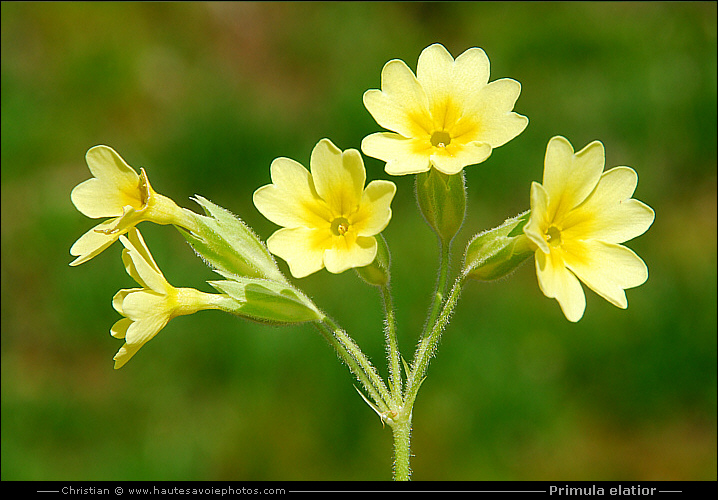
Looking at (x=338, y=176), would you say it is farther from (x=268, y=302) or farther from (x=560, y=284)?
(x=560, y=284)

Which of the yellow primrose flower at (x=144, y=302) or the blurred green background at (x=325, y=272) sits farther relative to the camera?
the blurred green background at (x=325, y=272)

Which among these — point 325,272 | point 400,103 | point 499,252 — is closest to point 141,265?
point 400,103

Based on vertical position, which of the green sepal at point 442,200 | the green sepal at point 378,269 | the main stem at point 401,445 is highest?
the green sepal at point 442,200

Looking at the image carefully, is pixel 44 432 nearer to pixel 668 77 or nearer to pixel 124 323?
pixel 124 323

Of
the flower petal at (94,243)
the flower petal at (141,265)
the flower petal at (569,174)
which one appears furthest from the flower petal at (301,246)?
the flower petal at (569,174)

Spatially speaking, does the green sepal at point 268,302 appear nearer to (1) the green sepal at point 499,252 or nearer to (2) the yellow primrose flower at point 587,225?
(1) the green sepal at point 499,252

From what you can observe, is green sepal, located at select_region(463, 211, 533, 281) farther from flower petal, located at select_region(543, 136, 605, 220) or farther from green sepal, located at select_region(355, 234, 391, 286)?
green sepal, located at select_region(355, 234, 391, 286)

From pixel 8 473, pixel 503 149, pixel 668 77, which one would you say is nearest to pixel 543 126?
pixel 503 149
